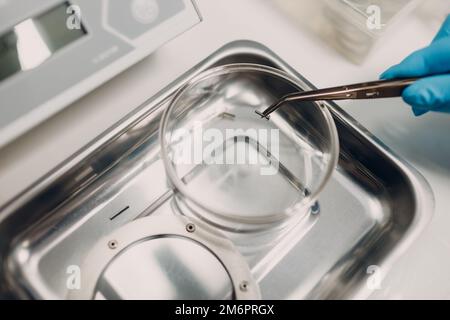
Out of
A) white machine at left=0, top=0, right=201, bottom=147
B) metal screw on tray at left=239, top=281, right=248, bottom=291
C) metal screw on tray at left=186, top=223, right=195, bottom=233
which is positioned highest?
white machine at left=0, top=0, right=201, bottom=147

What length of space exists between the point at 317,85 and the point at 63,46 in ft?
0.99

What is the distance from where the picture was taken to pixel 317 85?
529 millimetres

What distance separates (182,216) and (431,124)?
34 cm

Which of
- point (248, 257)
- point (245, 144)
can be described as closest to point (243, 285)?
point (248, 257)

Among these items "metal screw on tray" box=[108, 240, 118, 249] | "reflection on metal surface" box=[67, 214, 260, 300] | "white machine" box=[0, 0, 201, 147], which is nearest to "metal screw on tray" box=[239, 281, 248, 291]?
"reflection on metal surface" box=[67, 214, 260, 300]

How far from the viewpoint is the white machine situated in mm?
380

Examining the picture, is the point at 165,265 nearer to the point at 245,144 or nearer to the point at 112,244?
the point at 112,244

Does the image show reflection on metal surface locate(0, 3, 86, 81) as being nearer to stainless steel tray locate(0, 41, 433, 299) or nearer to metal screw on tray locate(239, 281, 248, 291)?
stainless steel tray locate(0, 41, 433, 299)

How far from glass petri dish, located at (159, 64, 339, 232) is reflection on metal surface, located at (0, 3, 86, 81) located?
0.43ft

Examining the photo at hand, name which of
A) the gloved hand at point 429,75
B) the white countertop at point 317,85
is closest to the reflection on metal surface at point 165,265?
the white countertop at point 317,85

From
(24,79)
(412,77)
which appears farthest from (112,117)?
(412,77)

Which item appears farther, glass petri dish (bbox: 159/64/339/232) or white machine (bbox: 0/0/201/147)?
glass petri dish (bbox: 159/64/339/232)

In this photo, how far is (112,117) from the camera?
49cm
